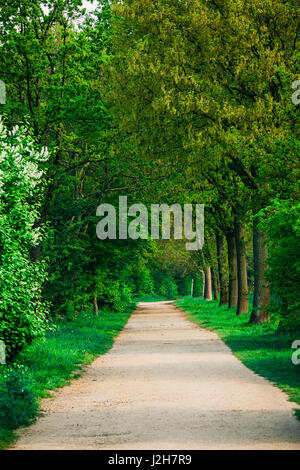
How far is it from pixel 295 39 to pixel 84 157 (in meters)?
9.63

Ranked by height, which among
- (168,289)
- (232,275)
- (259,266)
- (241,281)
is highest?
(259,266)

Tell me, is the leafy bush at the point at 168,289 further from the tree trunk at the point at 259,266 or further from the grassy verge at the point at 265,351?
the tree trunk at the point at 259,266

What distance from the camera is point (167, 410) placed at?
10.3 metres

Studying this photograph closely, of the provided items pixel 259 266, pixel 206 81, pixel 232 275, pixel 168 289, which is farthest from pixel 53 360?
pixel 168 289

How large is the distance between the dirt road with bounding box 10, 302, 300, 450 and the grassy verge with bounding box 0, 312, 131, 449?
297 mm

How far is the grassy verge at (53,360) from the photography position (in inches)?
388

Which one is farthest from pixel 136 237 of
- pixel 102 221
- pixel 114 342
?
pixel 114 342

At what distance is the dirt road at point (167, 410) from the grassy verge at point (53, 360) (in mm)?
297

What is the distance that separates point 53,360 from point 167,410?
5.77 metres

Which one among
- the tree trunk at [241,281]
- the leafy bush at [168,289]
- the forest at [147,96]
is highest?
the forest at [147,96]

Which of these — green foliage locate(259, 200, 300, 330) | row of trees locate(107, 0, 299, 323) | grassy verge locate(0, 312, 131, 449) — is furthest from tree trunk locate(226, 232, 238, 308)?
green foliage locate(259, 200, 300, 330)

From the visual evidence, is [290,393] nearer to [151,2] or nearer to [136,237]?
[151,2]

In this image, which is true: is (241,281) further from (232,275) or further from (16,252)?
(16,252)

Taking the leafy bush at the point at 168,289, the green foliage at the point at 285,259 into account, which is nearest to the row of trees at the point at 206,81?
the green foliage at the point at 285,259
